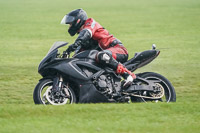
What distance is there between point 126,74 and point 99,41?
2.78 ft

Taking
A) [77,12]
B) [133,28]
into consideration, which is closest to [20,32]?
[133,28]

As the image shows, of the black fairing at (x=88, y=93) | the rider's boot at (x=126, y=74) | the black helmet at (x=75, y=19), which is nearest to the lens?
the black fairing at (x=88, y=93)

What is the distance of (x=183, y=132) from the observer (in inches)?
277

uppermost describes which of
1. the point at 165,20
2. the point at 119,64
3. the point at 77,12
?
the point at 165,20

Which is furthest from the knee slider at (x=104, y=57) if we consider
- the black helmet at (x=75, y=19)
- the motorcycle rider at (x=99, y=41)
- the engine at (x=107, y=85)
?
the black helmet at (x=75, y=19)

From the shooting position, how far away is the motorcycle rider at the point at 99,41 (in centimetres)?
874

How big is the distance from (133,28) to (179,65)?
1206cm

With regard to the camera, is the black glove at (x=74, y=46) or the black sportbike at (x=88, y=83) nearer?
the black sportbike at (x=88, y=83)

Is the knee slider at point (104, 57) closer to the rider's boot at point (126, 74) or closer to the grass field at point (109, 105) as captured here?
the rider's boot at point (126, 74)

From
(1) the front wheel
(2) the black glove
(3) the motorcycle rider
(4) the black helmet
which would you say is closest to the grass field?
(1) the front wheel

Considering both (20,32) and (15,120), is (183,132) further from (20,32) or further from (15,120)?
(20,32)

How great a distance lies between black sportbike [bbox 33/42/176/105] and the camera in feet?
28.1

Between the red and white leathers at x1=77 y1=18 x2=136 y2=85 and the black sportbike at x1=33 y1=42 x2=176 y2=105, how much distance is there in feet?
0.51

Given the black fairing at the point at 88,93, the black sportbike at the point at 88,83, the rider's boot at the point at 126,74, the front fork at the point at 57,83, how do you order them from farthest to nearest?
1. the rider's boot at the point at 126,74
2. the black fairing at the point at 88,93
3. the black sportbike at the point at 88,83
4. the front fork at the point at 57,83
